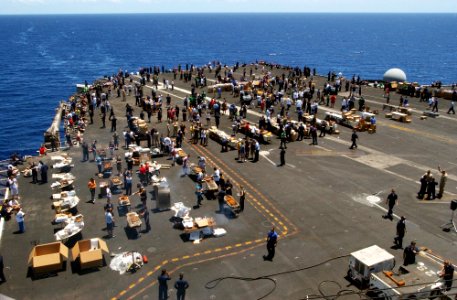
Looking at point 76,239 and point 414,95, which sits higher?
point 414,95

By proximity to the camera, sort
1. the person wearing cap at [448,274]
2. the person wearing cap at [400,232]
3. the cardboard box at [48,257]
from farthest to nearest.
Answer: the person wearing cap at [400,232]
the cardboard box at [48,257]
the person wearing cap at [448,274]

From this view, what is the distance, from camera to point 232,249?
20.5 meters

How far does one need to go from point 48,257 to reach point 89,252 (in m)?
1.79

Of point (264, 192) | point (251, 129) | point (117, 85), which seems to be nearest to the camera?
point (264, 192)

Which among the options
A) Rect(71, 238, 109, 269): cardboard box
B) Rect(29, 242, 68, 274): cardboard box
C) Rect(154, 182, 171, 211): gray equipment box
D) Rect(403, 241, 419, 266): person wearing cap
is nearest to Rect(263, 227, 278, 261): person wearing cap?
Rect(403, 241, 419, 266): person wearing cap

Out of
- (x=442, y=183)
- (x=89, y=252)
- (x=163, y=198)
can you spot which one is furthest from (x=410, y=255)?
(x=89, y=252)

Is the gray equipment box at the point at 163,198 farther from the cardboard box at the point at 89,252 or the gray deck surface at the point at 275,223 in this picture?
the cardboard box at the point at 89,252

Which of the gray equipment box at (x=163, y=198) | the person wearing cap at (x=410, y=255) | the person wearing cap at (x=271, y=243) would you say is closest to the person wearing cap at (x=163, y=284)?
the person wearing cap at (x=271, y=243)

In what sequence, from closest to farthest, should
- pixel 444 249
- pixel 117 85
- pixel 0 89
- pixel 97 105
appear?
pixel 444 249, pixel 97 105, pixel 117 85, pixel 0 89

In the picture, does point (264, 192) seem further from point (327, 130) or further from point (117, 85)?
point (117, 85)

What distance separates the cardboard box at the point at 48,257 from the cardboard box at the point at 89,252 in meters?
0.54

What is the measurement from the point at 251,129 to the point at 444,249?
20.8 metres

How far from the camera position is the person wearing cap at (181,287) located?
16.3m

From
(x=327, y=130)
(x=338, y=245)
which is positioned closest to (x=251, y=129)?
(x=327, y=130)
